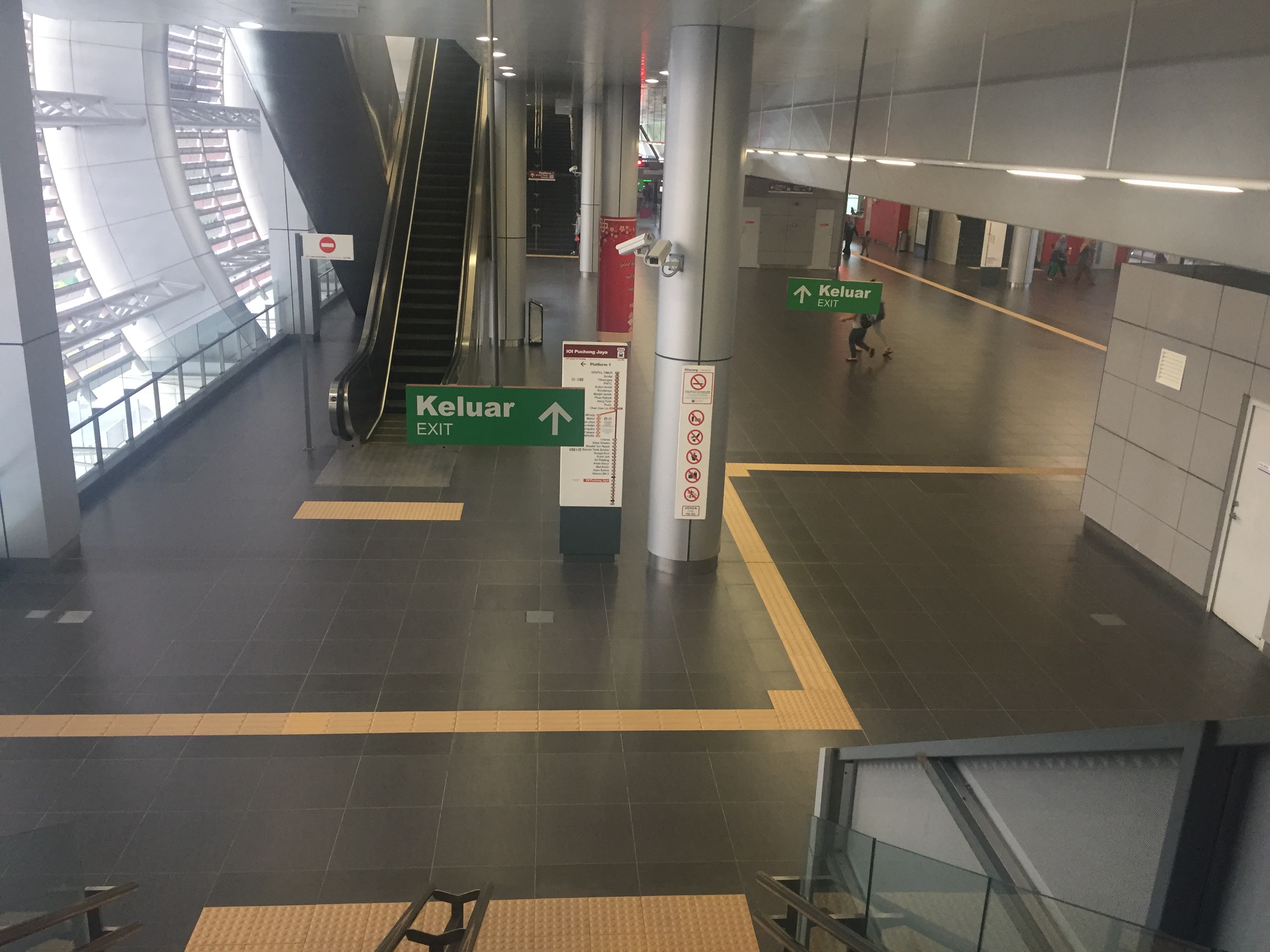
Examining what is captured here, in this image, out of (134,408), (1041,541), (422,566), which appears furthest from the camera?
(134,408)

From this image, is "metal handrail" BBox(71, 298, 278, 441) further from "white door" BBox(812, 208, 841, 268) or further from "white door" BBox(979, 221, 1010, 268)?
"white door" BBox(979, 221, 1010, 268)

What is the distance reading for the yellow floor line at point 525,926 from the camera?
184 inches

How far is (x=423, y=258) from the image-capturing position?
1469cm

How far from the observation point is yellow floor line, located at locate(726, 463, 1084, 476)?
11.6 m

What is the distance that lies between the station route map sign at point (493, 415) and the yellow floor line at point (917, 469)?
227 inches

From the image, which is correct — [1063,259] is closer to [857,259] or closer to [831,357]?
[857,259]

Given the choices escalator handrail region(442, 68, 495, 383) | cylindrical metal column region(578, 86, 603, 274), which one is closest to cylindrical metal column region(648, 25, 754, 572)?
escalator handrail region(442, 68, 495, 383)

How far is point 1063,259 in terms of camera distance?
29.7 metres

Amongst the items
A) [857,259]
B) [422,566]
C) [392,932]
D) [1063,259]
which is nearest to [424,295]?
[422,566]

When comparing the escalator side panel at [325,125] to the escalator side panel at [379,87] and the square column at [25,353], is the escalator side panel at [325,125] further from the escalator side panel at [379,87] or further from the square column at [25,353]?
the square column at [25,353]

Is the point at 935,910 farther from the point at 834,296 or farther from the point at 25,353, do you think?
the point at 25,353

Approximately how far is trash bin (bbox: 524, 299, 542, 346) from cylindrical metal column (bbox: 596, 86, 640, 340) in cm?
134

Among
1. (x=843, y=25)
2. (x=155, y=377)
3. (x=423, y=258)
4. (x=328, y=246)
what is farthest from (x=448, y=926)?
(x=423, y=258)

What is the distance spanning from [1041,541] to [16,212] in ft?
31.5
